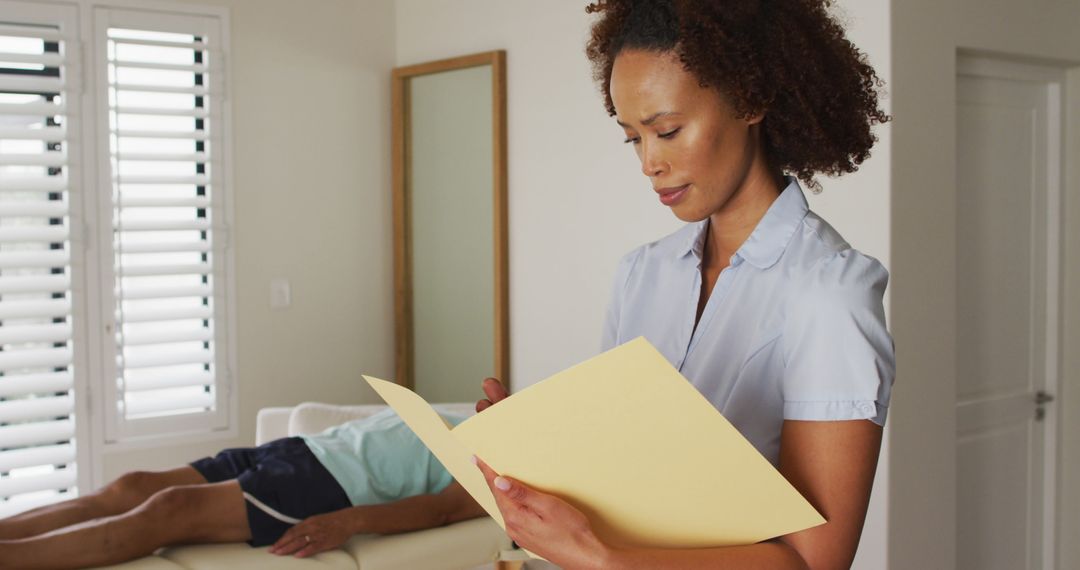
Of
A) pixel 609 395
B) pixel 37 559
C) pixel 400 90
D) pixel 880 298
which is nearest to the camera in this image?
pixel 609 395

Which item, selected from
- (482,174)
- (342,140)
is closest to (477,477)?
(482,174)

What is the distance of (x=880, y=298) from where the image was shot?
0.95m

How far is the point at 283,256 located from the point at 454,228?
0.74 m

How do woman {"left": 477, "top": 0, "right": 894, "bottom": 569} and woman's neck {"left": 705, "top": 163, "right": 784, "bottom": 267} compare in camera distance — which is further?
woman's neck {"left": 705, "top": 163, "right": 784, "bottom": 267}

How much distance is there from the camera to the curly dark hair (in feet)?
3.27

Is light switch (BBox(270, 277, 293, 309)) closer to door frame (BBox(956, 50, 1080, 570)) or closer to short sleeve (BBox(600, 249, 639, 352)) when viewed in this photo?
door frame (BBox(956, 50, 1080, 570))

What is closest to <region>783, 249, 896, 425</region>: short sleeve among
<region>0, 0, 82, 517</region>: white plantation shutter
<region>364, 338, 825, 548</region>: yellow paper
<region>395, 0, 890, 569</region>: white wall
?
<region>364, 338, 825, 548</region>: yellow paper

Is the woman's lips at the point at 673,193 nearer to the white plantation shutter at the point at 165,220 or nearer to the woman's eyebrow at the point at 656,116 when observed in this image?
the woman's eyebrow at the point at 656,116

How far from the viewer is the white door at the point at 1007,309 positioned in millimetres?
3057

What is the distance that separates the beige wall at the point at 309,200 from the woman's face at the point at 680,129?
3.31m

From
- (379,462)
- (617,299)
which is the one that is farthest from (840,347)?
(379,462)

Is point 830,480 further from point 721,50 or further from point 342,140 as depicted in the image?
point 342,140

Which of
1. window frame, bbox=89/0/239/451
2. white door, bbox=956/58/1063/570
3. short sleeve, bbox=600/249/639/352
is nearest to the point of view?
short sleeve, bbox=600/249/639/352

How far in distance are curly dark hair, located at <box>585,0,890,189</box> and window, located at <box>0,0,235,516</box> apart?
3.09 m
